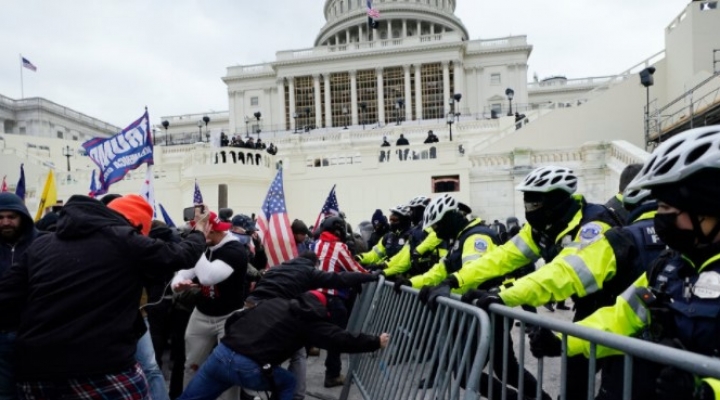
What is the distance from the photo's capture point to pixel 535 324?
89.9 inches

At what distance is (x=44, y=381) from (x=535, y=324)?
247 cm

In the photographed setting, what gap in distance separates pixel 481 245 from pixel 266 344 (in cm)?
196

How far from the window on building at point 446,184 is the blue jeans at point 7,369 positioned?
626 inches

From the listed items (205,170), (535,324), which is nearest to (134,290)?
(535,324)

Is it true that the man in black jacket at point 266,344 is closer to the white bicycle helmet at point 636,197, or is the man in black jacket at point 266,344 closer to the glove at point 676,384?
the white bicycle helmet at point 636,197

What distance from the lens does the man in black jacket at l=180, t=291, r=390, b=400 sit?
3.65 metres

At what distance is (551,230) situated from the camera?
3.55m

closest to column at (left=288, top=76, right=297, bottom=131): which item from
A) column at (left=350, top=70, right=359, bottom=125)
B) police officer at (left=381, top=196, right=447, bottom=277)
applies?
column at (left=350, top=70, right=359, bottom=125)

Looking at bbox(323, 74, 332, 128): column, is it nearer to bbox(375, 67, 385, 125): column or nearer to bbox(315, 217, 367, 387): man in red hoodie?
bbox(375, 67, 385, 125): column

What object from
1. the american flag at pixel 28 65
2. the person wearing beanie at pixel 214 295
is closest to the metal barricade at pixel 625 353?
the person wearing beanie at pixel 214 295

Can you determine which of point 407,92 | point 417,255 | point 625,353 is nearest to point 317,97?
point 407,92

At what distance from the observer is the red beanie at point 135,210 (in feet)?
10.1

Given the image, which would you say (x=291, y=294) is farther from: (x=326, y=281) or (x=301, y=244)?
(x=301, y=244)

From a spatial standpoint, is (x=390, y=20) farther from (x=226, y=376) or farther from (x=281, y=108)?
(x=226, y=376)
